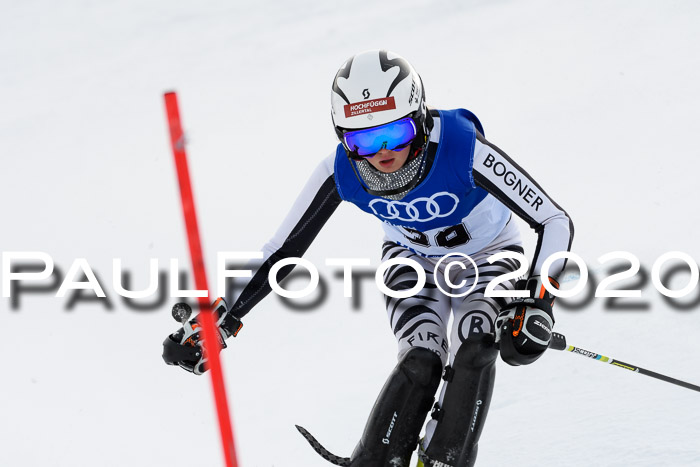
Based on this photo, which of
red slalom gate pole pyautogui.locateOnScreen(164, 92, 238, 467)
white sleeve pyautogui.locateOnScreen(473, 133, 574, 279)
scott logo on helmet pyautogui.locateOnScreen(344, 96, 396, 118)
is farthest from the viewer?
white sleeve pyautogui.locateOnScreen(473, 133, 574, 279)

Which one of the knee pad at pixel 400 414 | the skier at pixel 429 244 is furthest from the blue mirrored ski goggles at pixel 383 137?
the knee pad at pixel 400 414

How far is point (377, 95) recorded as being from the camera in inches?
130

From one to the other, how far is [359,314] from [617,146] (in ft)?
9.69

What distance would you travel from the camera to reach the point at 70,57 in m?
10.8

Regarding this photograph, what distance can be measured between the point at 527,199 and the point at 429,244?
0.55 metres

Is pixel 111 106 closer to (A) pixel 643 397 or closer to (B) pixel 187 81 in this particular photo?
(B) pixel 187 81

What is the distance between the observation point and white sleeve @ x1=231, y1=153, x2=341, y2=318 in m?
3.65

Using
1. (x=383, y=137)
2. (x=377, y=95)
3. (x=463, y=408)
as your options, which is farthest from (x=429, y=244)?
(x=463, y=408)

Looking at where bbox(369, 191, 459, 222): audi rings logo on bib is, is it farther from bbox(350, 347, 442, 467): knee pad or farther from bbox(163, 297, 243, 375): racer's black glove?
bbox(163, 297, 243, 375): racer's black glove

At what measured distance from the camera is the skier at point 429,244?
314 centimetres

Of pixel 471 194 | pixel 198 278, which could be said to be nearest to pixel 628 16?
pixel 471 194
